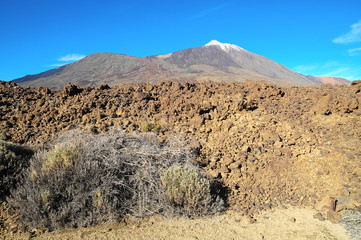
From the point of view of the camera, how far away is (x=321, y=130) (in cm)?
458

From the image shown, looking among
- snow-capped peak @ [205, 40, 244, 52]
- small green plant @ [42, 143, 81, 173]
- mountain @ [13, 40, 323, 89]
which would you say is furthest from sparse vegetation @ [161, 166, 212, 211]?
snow-capped peak @ [205, 40, 244, 52]

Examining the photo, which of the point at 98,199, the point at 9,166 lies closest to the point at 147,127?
the point at 98,199

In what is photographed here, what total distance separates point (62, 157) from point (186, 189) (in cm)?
182

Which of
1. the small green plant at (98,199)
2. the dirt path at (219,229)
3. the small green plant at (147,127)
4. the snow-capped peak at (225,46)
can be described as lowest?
the dirt path at (219,229)

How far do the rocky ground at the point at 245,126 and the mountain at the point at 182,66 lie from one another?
3635cm

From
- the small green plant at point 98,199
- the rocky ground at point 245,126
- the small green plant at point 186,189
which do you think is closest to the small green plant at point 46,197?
the small green plant at point 98,199

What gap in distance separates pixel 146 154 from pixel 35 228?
1678mm

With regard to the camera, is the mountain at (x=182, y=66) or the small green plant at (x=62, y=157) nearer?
the small green plant at (x=62, y=157)

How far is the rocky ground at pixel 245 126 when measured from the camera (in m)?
3.62

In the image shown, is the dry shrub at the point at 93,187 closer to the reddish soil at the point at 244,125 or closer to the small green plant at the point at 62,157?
the small green plant at the point at 62,157

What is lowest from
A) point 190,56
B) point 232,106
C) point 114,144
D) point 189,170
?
point 189,170

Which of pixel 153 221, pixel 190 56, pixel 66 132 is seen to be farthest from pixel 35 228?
pixel 190 56

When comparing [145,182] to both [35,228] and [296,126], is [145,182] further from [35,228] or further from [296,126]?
[296,126]

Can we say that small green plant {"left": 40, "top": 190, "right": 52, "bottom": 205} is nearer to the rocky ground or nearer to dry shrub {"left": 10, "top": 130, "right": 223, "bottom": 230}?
dry shrub {"left": 10, "top": 130, "right": 223, "bottom": 230}
